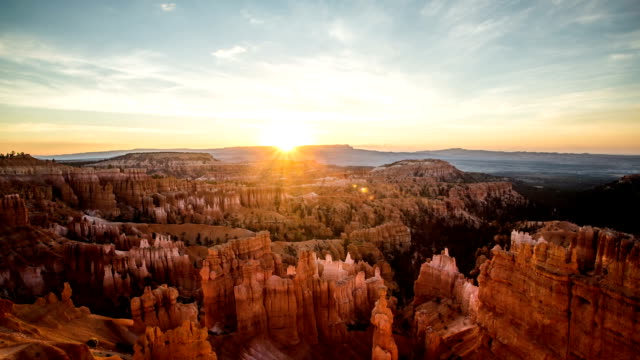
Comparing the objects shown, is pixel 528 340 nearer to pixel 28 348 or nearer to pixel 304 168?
pixel 28 348

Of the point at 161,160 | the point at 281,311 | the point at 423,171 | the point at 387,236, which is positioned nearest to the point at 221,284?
the point at 281,311

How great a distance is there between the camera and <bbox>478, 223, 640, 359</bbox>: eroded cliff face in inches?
289

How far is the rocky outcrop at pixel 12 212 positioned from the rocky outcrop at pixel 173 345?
69.5ft

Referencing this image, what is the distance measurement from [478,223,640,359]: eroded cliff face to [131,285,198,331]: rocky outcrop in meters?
11.0

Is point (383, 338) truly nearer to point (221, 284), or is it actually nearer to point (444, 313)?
point (444, 313)

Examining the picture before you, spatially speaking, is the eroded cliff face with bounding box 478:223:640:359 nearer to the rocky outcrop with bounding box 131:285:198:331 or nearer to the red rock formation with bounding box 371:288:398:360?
the red rock formation with bounding box 371:288:398:360

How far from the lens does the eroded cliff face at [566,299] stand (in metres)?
7.34

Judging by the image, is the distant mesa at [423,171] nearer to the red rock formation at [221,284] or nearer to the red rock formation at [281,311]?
the red rock formation at [221,284]

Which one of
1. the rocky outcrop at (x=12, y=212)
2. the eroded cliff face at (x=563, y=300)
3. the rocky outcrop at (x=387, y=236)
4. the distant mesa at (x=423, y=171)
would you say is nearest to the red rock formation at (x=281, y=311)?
the eroded cliff face at (x=563, y=300)

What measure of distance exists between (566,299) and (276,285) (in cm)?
994

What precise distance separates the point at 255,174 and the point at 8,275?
81.6m

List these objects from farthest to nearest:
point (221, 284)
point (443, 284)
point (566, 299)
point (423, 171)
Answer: point (423, 171) < point (443, 284) < point (221, 284) < point (566, 299)

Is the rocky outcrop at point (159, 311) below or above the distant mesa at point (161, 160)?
below

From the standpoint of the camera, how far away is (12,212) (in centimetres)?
2459
